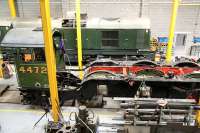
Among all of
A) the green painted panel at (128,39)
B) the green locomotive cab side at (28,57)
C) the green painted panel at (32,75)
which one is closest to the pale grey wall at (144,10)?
the green painted panel at (128,39)

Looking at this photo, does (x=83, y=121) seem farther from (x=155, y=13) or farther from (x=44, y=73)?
(x=155, y=13)

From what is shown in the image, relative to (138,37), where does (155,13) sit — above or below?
above

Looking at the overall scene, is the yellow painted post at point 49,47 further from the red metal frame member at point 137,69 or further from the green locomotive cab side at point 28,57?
the red metal frame member at point 137,69

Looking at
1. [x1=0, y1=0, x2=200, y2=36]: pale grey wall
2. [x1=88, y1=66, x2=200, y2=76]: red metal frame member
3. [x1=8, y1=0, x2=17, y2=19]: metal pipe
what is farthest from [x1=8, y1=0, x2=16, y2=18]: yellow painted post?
[x1=88, y1=66, x2=200, y2=76]: red metal frame member

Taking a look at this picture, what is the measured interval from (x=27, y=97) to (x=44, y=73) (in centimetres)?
113

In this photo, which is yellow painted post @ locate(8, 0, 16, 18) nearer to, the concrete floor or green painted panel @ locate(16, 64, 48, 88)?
the concrete floor

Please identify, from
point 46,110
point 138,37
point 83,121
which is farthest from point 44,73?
point 138,37

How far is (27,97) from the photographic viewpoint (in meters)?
6.77

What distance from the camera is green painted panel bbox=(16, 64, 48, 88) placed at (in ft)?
20.2

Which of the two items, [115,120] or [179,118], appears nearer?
[179,118]

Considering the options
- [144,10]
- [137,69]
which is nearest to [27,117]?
[137,69]

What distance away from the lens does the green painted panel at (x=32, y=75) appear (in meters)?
6.16

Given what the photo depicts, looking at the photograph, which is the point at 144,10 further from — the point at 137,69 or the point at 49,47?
the point at 49,47

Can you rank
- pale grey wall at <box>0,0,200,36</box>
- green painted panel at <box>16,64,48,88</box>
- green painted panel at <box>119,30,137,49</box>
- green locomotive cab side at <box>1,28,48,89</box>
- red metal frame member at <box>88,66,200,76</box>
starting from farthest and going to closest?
pale grey wall at <box>0,0,200,36</box> < green painted panel at <box>119,30,137,49</box> < red metal frame member at <box>88,66,200,76</box> < green painted panel at <box>16,64,48,88</box> < green locomotive cab side at <box>1,28,48,89</box>
